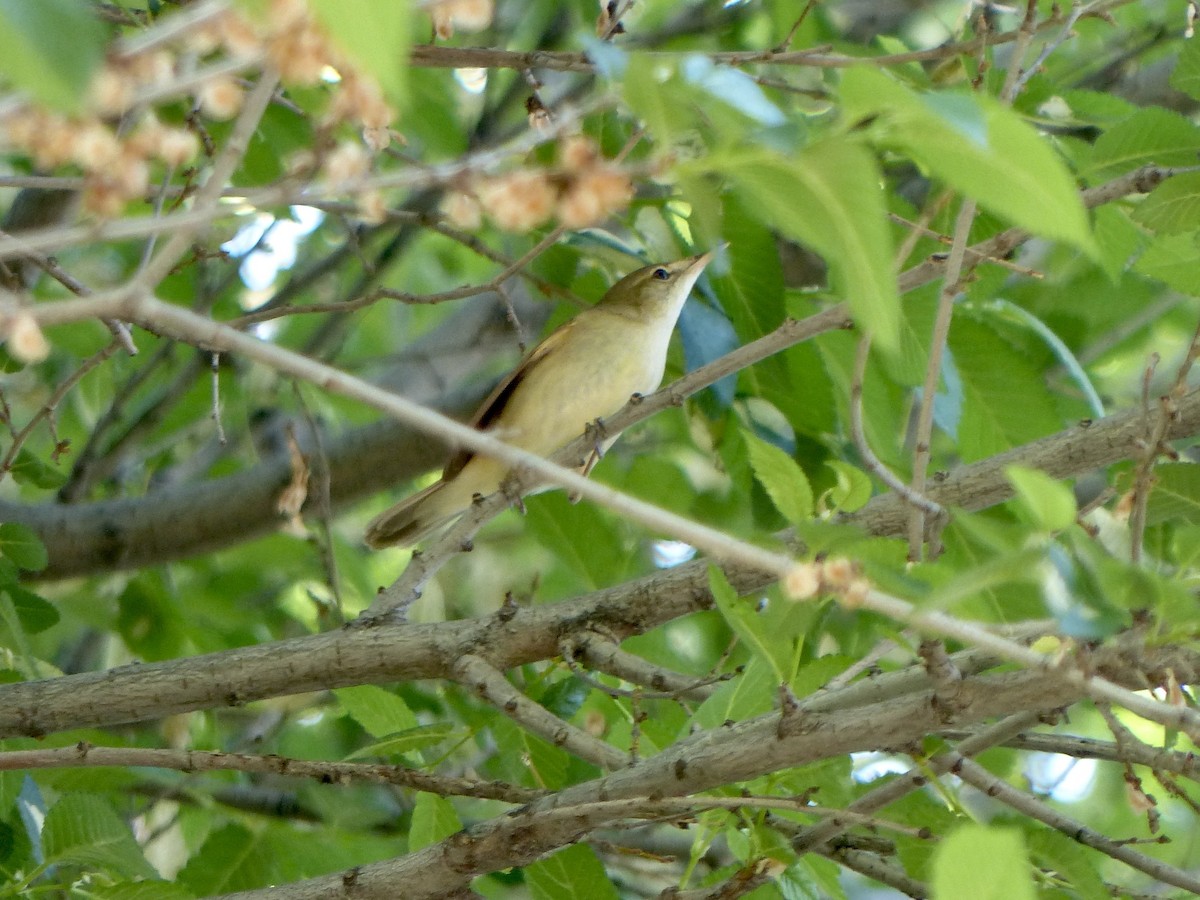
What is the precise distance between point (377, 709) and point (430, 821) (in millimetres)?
316

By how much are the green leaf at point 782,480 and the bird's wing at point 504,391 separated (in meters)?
2.37

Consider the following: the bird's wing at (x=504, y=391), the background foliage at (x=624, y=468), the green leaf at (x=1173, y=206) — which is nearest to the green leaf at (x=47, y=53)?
the background foliage at (x=624, y=468)

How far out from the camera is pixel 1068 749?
263cm

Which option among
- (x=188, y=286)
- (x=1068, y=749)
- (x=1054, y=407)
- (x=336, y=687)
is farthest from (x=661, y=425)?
(x=1068, y=749)

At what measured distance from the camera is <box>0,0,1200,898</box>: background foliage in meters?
1.35

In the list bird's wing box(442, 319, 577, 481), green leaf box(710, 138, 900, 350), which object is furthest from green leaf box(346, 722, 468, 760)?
green leaf box(710, 138, 900, 350)

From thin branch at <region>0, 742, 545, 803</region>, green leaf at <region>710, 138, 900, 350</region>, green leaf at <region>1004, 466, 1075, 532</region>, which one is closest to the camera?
green leaf at <region>710, 138, 900, 350</region>

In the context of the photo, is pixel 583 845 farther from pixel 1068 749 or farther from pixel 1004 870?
pixel 1004 870

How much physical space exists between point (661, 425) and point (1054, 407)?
2.70 metres

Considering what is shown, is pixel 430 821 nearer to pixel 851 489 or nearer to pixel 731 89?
pixel 851 489

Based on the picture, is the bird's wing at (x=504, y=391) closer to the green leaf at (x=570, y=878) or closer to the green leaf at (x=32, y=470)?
the green leaf at (x=32, y=470)

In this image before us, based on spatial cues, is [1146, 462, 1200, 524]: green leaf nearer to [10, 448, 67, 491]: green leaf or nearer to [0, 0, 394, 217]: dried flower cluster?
[0, 0, 394, 217]: dried flower cluster

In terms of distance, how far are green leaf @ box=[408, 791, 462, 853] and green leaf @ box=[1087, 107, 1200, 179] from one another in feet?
5.94

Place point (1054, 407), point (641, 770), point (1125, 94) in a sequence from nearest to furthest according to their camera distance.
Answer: point (641, 770), point (1054, 407), point (1125, 94)
